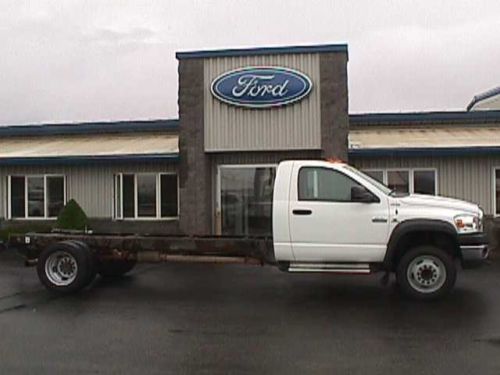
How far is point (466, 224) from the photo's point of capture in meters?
9.95

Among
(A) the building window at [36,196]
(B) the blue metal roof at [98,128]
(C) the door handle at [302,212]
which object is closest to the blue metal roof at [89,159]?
(A) the building window at [36,196]

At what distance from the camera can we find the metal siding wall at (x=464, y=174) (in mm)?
17453

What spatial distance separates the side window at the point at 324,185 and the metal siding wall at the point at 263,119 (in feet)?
22.0

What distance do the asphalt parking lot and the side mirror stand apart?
5.18 ft

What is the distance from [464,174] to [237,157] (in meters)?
6.28

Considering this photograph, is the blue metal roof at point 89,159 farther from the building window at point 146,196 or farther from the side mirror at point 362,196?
the side mirror at point 362,196

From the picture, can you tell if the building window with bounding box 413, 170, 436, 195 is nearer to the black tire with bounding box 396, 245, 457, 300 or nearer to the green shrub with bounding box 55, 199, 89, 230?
the black tire with bounding box 396, 245, 457, 300

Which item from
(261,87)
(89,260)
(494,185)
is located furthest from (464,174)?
(89,260)

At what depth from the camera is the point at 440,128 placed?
20.4m

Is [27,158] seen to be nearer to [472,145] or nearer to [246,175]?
[246,175]

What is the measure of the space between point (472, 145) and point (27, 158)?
12.8m

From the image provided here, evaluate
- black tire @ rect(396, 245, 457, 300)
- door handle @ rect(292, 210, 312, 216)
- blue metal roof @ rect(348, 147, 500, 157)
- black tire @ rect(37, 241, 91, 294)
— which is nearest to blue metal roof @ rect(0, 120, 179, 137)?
blue metal roof @ rect(348, 147, 500, 157)

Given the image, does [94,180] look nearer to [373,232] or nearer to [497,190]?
[373,232]

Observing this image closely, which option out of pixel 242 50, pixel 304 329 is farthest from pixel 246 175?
pixel 304 329
